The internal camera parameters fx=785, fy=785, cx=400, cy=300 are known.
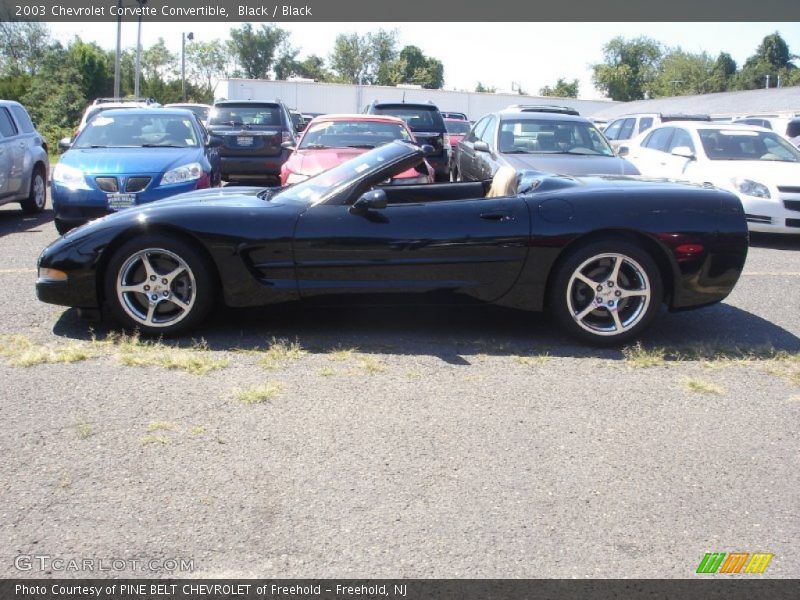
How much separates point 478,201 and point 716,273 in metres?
1.59

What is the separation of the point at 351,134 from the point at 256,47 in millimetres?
98120

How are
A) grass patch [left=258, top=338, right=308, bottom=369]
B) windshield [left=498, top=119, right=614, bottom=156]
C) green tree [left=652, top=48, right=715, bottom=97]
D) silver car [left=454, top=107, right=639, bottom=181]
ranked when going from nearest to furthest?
grass patch [left=258, top=338, right=308, bottom=369] → silver car [left=454, top=107, right=639, bottom=181] → windshield [left=498, top=119, right=614, bottom=156] → green tree [left=652, top=48, right=715, bottom=97]

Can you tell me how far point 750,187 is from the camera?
973 cm

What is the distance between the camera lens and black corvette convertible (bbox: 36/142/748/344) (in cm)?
490

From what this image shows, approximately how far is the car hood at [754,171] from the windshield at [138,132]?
664 centimetres

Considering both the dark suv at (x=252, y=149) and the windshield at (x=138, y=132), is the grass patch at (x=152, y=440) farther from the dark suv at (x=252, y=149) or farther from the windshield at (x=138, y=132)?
the dark suv at (x=252, y=149)

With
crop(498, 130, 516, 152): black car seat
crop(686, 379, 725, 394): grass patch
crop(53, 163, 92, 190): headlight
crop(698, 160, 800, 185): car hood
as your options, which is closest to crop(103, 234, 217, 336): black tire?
crop(686, 379, 725, 394): grass patch

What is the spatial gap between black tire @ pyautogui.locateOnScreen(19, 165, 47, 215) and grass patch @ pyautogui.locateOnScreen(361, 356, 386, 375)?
327 inches

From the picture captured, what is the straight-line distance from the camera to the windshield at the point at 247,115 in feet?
46.6

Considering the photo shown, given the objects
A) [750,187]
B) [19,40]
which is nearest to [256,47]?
[19,40]

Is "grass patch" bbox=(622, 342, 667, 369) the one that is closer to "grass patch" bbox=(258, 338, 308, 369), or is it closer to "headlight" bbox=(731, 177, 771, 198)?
"grass patch" bbox=(258, 338, 308, 369)

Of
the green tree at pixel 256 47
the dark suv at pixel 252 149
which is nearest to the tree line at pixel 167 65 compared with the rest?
the green tree at pixel 256 47

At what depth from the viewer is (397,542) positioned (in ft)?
8.87

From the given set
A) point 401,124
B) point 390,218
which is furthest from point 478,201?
point 401,124
